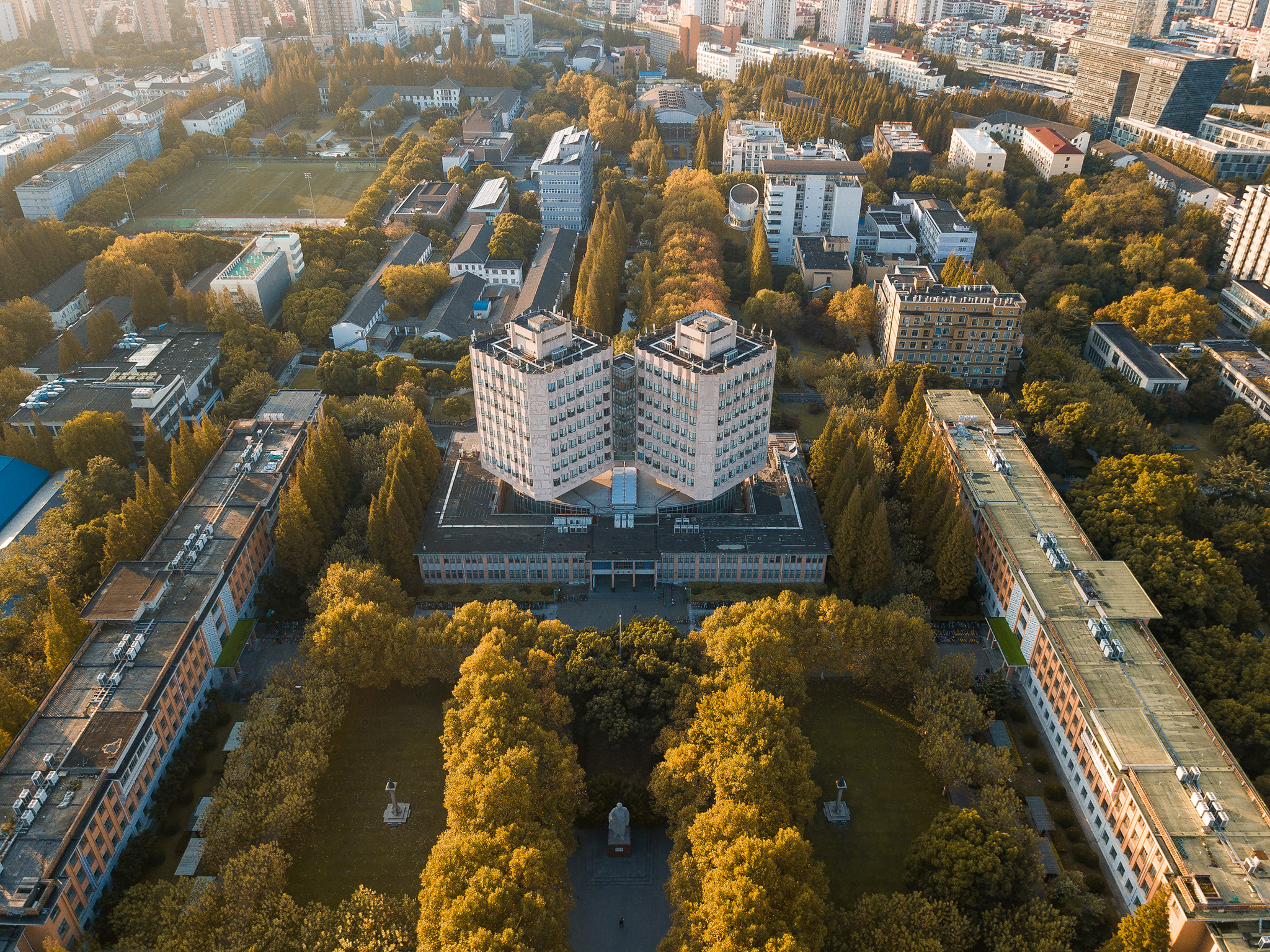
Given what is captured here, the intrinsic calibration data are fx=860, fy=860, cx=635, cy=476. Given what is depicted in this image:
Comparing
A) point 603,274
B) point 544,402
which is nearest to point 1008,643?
point 544,402

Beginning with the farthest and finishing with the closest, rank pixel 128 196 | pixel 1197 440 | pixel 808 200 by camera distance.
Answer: pixel 128 196, pixel 808 200, pixel 1197 440

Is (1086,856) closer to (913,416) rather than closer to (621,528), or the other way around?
(621,528)

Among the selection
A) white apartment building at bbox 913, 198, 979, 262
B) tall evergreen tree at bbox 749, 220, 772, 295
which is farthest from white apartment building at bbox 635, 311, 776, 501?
white apartment building at bbox 913, 198, 979, 262

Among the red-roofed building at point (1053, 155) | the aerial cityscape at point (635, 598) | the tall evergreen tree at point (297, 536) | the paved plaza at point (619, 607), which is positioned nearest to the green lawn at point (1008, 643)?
the aerial cityscape at point (635, 598)

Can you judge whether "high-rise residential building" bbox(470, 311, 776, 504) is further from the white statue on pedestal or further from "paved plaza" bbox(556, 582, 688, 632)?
the white statue on pedestal

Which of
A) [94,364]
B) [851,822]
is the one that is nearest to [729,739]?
[851,822]

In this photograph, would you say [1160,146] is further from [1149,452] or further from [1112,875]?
[1112,875]

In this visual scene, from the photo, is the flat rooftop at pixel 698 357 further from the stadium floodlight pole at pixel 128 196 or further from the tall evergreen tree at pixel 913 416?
the stadium floodlight pole at pixel 128 196
